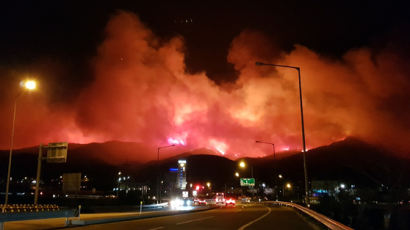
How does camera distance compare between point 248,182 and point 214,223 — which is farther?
point 248,182

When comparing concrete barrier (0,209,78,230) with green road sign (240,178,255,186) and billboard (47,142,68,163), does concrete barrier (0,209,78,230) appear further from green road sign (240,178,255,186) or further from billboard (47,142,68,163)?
green road sign (240,178,255,186)

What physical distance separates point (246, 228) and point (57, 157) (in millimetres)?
20520

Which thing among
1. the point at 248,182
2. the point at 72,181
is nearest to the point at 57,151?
the point at 72,181

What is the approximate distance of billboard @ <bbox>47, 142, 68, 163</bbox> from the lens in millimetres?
33375

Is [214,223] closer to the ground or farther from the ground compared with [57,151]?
closer to the ground

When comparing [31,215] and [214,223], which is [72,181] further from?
[214,223]

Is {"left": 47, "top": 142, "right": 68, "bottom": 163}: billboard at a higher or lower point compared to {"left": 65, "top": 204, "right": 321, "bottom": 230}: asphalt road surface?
higher

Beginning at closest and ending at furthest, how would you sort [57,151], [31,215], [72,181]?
[31,215], [57,151], [72,181]

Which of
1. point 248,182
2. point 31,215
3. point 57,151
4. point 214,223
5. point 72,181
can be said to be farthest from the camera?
point 248,182

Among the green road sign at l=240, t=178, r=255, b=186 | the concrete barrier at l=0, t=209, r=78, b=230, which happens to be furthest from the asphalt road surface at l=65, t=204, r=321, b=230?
the green road sign at l=240, t=178, r=255, b=186

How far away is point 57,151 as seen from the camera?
1328 inches

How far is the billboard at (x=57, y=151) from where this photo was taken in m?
33.4

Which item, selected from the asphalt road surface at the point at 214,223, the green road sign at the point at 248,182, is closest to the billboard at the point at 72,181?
the asphalt road surface at the point at 214,223

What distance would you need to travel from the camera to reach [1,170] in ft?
557
